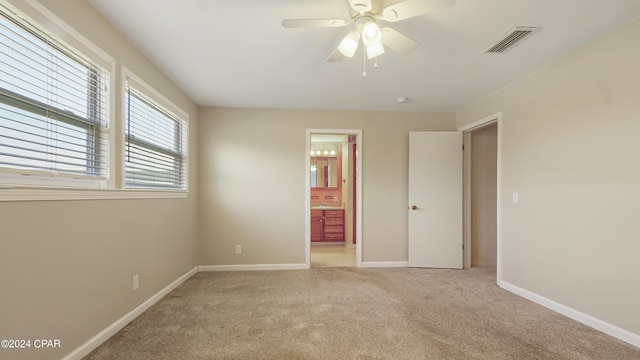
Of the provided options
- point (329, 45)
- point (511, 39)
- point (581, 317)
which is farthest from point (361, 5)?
point (581, 317)

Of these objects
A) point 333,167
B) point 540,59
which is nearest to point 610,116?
point 540,59

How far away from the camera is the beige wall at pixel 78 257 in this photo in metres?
1.41

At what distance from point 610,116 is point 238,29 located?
9.77ft

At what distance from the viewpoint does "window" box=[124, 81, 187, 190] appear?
2.38 meters

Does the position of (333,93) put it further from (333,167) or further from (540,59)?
(333,167)

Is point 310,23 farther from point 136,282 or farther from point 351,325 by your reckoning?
point 136,282

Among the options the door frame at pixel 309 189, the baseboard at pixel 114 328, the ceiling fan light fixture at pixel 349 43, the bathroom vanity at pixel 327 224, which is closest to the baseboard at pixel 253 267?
the door frame at pixel 309 189

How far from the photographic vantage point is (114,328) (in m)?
2.12

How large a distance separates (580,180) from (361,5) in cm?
239

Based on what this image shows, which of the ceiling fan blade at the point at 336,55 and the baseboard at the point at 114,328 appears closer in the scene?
the baseboard at the point at 114,328

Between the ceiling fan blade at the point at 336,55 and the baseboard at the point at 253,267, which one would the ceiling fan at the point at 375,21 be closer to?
the ceiling fan blade at the point at 336,55

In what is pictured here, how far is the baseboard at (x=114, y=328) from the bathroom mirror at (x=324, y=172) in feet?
13.2

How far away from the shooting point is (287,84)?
3162 millimetres

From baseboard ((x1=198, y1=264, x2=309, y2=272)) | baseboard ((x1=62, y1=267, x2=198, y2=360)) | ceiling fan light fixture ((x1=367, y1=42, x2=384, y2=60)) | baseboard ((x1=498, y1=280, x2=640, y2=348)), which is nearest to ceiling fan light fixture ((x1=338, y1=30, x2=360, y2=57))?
ceiling fan light fixture ((x1=367, y1=42, x2=384, y2=60))
